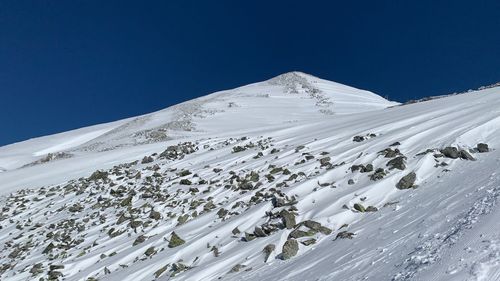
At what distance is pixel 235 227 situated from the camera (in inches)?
353

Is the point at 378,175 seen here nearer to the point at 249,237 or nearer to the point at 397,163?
the point at 397,163

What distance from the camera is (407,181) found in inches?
344

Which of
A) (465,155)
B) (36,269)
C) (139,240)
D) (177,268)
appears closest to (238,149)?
(139,240)

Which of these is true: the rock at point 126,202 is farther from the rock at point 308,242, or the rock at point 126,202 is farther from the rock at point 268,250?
the rock at point 308,242

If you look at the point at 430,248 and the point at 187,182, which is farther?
the point at 187,182

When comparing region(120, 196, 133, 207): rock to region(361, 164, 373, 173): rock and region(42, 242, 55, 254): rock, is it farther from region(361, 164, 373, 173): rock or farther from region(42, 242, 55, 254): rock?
region(361, 164, 373, 173): rock

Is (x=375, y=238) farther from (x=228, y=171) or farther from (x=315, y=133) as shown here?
(x=315, y=133)

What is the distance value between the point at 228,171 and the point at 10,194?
10589mm

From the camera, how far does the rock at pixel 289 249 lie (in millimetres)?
7070

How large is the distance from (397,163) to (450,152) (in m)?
1.18

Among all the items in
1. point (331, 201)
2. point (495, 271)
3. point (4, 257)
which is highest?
point (4, 257)

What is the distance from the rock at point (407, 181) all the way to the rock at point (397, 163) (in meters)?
0.62

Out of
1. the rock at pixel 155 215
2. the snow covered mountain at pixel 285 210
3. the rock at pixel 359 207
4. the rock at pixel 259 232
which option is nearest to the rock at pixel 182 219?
the snow covered mountain at pixel 285 210

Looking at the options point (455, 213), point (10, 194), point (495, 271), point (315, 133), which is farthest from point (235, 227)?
point (10, 194)
